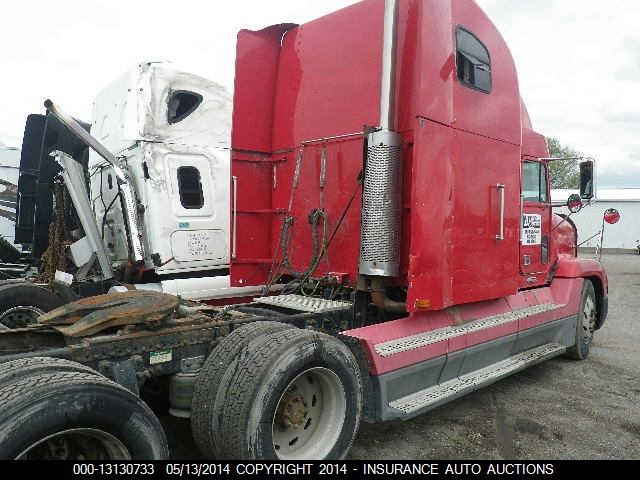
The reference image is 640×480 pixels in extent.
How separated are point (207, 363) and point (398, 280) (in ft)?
6.33

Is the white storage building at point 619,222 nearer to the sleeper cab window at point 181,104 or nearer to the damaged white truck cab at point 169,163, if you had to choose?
the damaged white truck cab at point 169,163

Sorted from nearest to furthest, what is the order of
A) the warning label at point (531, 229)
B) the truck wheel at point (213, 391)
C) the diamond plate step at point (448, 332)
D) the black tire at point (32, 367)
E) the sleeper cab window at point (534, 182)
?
the black tire at point (32, 367)
the truck wheel at point (213, 391)
the diamond plate step at point (448, 332)
the warning label at point (531, 229)
the sleeper cab window at point (534, 182)

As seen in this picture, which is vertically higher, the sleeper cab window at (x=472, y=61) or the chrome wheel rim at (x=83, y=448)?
the sleeper cab window at (x=472, y=61)

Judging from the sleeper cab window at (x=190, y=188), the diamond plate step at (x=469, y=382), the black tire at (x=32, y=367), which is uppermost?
the sleeper cab window at (x=190, y=188)

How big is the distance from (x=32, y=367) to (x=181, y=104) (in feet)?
15.3

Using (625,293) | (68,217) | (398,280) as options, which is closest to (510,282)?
(398,280)

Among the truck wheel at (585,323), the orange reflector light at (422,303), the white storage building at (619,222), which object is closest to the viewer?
the orange reflector light at (422,303)

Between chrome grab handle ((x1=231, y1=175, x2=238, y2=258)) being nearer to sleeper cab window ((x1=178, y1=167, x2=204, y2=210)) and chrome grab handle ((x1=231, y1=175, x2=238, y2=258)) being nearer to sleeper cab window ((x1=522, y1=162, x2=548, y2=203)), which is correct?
sleeper cab window ((x1=178, y1=167, x2=204, y2=210))

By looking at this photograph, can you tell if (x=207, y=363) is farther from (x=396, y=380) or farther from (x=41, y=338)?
(x=396, y=380)

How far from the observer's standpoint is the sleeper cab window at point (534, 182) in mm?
5980

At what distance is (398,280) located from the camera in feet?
14.9

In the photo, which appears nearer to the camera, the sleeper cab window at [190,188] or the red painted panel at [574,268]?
the sleeper cab window at [190,188]

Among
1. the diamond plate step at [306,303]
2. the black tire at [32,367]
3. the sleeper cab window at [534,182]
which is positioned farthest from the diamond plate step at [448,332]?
the black tire at [32,367]

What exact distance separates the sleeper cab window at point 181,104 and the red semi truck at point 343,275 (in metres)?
1.59
